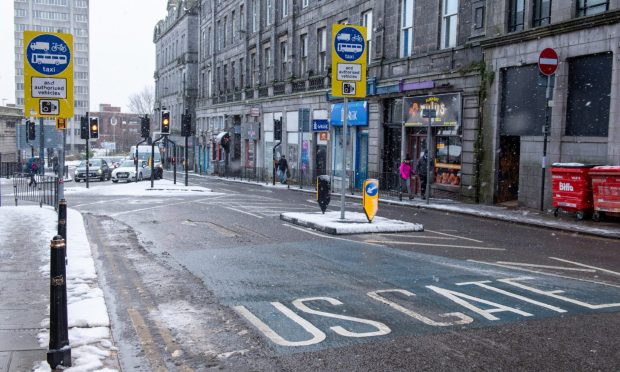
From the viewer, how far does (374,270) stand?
900 cm

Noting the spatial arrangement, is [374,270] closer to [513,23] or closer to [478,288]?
[478,288]

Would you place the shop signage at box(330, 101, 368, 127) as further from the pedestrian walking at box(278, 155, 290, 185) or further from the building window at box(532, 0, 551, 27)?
the building window at box(532, 0, 551, 27)

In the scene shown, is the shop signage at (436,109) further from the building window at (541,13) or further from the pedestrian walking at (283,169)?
the pedestrian walking at (283,169)

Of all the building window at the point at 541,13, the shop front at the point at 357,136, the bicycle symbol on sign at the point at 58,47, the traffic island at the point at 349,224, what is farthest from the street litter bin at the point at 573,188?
the shop front at the point at 357,136

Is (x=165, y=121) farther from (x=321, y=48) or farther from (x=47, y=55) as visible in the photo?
(x=47, y=55)

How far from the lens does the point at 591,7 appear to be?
58.7 ft

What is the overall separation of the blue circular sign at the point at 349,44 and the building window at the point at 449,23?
414 inches

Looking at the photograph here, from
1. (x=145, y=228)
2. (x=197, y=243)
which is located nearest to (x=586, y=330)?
(x=197, y=243)

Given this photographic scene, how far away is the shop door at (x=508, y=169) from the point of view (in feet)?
70.4

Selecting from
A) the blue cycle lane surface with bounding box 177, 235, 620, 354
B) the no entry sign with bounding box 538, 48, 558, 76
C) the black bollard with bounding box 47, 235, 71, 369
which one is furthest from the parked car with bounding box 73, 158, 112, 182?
the black bollard with bounding box 47, 235, 71, 369

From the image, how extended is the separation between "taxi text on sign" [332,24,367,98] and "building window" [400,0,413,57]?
12.7 metres

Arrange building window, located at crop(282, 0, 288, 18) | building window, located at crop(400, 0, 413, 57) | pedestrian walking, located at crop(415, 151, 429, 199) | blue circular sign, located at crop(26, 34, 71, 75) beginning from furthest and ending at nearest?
building window, located at crop(282, 0, 288, 18)
building window, located at crop(400, 0, 413, 57)
pedestrian walking, located at crop(415, 151, 429, 199)
blue circular sign, located at crop(26, 34, 71, 75)

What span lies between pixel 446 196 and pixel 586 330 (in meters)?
18.3

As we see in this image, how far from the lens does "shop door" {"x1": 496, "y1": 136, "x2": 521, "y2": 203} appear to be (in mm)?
21453
